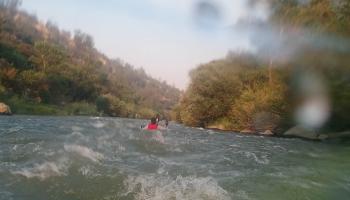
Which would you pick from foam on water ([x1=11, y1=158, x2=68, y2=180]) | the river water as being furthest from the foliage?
foam on water ([x1=11, y1=158, x2=68, y2=180])

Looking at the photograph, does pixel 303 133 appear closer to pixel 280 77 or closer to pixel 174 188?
pixel 280 77

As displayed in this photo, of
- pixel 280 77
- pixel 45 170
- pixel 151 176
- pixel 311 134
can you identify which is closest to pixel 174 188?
pixel 151 176

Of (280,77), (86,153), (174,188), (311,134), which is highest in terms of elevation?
(280,77)

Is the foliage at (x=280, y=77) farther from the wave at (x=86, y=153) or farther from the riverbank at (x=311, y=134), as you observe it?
the wave at (x=86, y=153)

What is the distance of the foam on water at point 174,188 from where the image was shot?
8.10 metres

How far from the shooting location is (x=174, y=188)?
28.4 ft

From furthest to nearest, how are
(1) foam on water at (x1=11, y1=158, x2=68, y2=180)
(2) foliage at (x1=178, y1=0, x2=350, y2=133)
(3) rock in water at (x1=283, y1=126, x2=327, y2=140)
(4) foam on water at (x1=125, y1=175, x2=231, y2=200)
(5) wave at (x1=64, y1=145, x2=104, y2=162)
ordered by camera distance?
(3) rock in water at (x1=283, y1=126, x2=327, y2=140)
(2) foliage at (x1=178, y1=0, x2=350, y2=133)
(5) wave at (x1=64, y1=145, x2=104, y2=162)
(1) foam on water at (x1=11, y1=158, x2=68, y2=180)
(4) foam on water at (x1=125, y1=175, x2=231, y2=200)

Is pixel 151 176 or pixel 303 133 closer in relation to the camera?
pixel 151 176

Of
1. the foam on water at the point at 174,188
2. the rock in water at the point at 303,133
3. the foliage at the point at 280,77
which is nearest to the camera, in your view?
the foam on water at the point at 174,188

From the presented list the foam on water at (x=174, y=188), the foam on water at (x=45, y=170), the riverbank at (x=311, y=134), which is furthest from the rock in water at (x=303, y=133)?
the foam on water at (x=45, y=170)

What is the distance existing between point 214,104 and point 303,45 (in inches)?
830

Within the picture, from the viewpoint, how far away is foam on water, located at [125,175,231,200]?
810 centimetres

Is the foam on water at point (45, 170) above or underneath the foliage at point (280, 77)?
underneath

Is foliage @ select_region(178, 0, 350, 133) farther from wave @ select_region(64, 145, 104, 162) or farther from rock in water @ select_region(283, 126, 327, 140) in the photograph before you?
wave @ select_region(64, 145, 104, 162)
